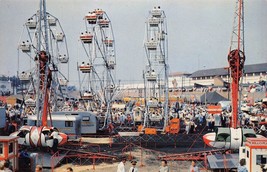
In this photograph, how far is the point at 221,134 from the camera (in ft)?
73.7

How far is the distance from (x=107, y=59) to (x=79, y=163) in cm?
2835

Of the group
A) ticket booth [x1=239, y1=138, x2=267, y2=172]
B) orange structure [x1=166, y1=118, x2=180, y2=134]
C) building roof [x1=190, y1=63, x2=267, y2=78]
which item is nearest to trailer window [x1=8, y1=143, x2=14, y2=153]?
ticket booth [x1=239, y1=138, x2=267, y2=172]

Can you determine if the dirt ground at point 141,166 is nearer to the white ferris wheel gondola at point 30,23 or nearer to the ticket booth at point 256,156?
the ticket booth at point 256,156

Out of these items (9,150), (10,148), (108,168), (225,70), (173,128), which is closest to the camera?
(9,150)

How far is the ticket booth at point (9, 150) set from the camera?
17750 millimetres

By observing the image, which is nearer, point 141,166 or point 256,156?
point 256,156

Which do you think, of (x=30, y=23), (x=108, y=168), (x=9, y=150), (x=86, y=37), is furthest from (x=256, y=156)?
(x=30, y=23)

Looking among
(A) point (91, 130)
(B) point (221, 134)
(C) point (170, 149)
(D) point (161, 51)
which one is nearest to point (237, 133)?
(B) point (221, 134)

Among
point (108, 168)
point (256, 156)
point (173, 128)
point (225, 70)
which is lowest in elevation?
point (108, 168)

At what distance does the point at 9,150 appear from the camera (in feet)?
59.2

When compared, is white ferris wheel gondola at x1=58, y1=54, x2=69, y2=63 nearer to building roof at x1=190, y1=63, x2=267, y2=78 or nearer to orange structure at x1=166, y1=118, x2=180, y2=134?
orange structure at x1=166, y1=118, x2=180, y2=134

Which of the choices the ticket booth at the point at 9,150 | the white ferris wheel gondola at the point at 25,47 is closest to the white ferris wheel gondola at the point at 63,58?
the white ferris wheel gondola at the point at 25,47

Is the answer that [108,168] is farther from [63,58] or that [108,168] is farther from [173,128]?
[63,58]

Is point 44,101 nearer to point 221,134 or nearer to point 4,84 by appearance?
point 221,134
